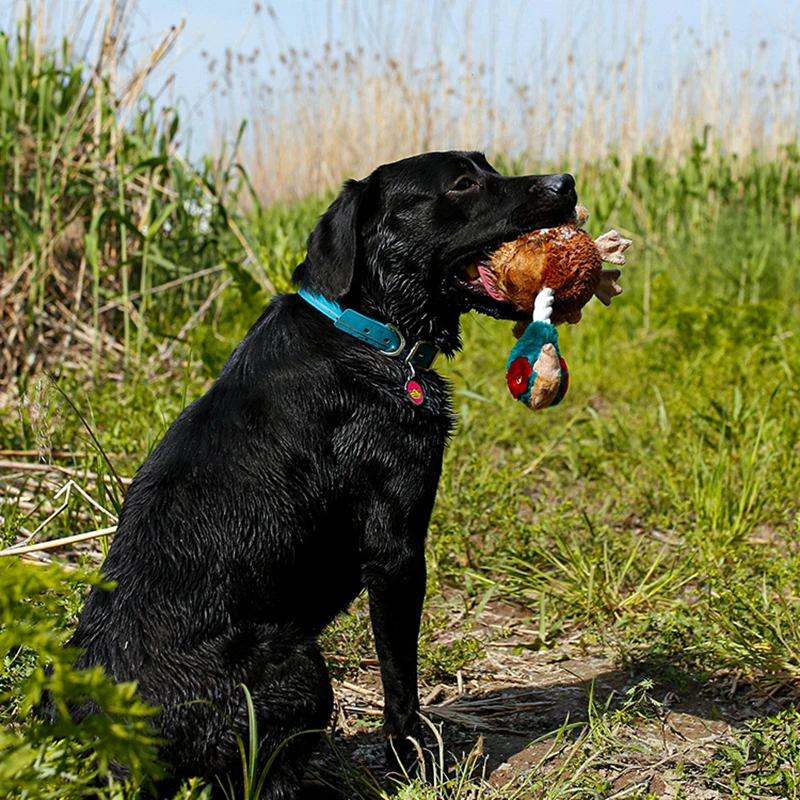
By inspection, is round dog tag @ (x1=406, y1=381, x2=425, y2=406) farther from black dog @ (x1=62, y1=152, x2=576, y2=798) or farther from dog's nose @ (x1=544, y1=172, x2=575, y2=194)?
dog's nose @ (x1=544, y1=172, x2=575, y2=194)

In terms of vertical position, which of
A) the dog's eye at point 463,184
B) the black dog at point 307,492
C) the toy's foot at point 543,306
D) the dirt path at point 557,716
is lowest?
the dirt path at point 557,716

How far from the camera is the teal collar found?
252cm

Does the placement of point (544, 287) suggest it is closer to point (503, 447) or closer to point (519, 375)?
point (519, 375)

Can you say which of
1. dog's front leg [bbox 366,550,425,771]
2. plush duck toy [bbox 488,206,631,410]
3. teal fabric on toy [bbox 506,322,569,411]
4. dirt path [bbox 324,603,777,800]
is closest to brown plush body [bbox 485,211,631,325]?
plush duck toy [bbox 488,206,631,410]

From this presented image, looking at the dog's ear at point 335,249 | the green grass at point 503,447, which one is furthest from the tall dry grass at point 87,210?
the dog's ear at point 335,249

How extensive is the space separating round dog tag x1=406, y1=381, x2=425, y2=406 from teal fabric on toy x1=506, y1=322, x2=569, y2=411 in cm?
23

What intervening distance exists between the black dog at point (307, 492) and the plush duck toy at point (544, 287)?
6 cm

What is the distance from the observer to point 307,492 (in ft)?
7.72

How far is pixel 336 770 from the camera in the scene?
2.64 metres

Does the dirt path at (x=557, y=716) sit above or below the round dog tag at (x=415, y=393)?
below

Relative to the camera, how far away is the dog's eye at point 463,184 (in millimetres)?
2695

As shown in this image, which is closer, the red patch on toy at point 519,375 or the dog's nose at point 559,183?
the red patch on toy at point 519,375

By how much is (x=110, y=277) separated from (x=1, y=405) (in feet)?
4.19

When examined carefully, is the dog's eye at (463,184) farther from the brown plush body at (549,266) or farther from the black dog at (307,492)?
the brown plush body at (549,266)
